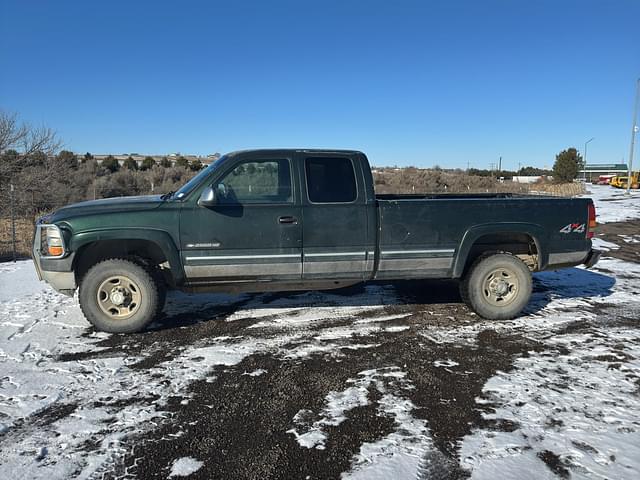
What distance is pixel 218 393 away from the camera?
3414 millimetres

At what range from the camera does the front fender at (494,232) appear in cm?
508

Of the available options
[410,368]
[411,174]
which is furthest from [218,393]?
[411,174]

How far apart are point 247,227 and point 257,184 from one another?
20.1 inches

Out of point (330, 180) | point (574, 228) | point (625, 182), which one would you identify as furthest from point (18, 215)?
point (625, 182)

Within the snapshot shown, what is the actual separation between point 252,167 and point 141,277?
171 cm

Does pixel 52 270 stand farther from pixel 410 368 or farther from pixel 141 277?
pixel 410 368

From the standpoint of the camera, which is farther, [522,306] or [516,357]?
[522,306]

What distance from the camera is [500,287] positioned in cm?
527

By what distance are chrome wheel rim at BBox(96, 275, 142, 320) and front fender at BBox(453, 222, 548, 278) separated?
3.68m

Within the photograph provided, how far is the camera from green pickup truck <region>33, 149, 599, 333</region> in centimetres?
463

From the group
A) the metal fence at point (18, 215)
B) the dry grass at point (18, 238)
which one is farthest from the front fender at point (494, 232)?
the metal fence at point (18, 215)

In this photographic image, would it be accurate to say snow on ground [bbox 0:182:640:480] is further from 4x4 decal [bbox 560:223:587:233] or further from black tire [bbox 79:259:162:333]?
4x4 decal [bbox 560:223:587:233]

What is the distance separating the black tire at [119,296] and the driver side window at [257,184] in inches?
49.6

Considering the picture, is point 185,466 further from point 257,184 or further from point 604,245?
point 604,245
